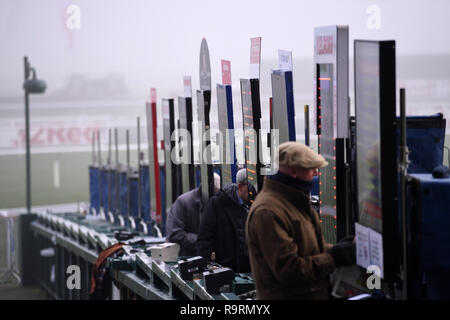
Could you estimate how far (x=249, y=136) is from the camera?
4969 millimetres

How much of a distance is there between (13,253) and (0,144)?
36142 millimetres

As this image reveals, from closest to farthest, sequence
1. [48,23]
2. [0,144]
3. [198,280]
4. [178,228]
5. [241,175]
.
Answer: [198,280] → [241,175] → [178,228] → [48,23] → [0,144]

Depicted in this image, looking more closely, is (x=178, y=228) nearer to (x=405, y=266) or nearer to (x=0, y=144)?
(x=405, y=266)

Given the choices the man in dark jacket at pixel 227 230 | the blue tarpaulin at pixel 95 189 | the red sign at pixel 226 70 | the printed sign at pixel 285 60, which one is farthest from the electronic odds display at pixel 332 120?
the blue tarpaulin at pixel 95 189

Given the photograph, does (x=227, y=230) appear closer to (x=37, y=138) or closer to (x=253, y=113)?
(x=253, y=113)

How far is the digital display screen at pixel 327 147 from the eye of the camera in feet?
12.8

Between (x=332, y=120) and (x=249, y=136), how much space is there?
43.7 inches

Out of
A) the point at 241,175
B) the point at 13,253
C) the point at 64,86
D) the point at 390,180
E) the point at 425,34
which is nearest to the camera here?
the point at 390,180

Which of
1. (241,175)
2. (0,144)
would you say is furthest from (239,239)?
(0,144)

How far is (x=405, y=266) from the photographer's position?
9.81ft

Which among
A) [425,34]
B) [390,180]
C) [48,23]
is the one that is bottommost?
[390,180]

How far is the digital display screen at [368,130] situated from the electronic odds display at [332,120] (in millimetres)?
433

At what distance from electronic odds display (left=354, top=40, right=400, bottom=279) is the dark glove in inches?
2.7

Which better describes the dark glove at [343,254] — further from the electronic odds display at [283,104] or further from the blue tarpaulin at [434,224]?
→ the electronic odds display at [283,104]
